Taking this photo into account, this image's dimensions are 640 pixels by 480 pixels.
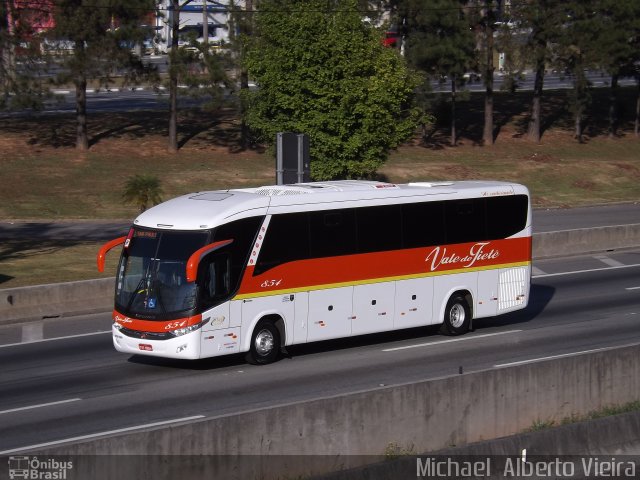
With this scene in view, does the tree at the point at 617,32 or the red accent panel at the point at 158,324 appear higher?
the tree at the point at 617,32

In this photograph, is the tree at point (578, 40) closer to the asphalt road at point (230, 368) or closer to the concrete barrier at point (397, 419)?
the asphalt road at point (230, 368)

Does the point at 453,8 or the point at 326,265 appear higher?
the point at 453,8

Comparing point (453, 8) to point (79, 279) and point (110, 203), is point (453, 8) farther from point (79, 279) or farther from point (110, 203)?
point (79, 279)

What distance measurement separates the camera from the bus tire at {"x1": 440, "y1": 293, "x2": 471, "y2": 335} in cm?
2080

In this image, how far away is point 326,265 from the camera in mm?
18844

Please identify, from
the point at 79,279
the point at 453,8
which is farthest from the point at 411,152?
the point at 79,279

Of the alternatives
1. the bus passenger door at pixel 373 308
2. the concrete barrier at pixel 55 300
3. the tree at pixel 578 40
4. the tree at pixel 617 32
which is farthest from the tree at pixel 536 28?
the bus passenger door at pixel 373 308

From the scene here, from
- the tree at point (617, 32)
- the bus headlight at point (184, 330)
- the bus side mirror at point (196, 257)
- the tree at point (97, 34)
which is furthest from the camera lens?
the tree at point (617, 32)

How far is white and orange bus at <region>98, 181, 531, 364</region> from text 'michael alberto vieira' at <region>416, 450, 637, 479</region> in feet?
22.4

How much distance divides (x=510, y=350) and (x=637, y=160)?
130ft

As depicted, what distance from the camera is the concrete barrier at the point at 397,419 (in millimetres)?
9602

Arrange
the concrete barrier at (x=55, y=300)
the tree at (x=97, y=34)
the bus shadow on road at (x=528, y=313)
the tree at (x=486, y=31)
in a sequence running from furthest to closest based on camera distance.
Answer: the tree at (x=486, y=31), the tree at (x=97, y=34), the bus shadow on road at (x=528, y=313), the concrete barrier at (x=55, y=300)

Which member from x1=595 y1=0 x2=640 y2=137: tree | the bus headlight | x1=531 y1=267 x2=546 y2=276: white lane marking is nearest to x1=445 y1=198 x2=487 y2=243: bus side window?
the bus headlight

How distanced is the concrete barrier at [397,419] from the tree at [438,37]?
3770 cm
